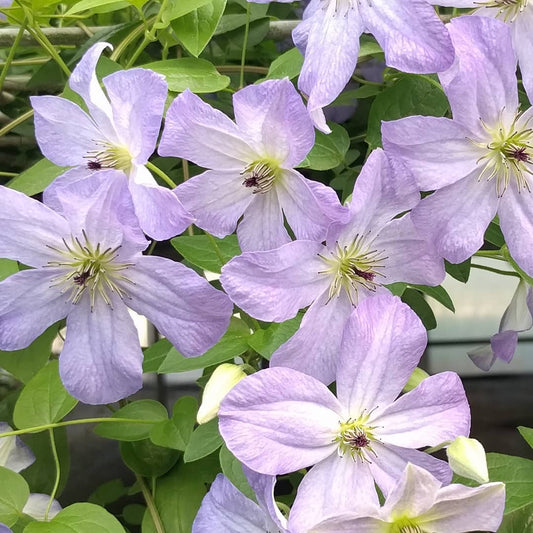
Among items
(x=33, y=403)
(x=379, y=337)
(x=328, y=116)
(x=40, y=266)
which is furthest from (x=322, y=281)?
(x=328, y=116)

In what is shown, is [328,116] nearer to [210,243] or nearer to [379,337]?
[210,243]

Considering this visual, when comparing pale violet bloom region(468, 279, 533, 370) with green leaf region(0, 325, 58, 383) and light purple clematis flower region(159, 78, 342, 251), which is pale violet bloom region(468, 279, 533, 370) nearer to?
light purple clematis flower region(159, 78, 342, 251)

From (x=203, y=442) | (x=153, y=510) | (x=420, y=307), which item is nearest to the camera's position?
(x=203, y=442)

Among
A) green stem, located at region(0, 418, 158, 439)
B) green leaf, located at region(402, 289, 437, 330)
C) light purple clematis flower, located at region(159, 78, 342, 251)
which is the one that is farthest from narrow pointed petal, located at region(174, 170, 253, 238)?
green leaf, located at region(402, 289, 437, 330)

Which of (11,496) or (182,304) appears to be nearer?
(182,304)

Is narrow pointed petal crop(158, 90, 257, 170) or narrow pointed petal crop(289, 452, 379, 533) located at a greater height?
narrow pointed petal crop(158, 90, 257, 170)

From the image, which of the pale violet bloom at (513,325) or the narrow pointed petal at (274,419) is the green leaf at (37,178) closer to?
the narrow pointed petal at (274,419)

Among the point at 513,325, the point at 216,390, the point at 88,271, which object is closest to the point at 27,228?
the point at 88,271

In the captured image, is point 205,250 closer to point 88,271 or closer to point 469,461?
point 88,271
